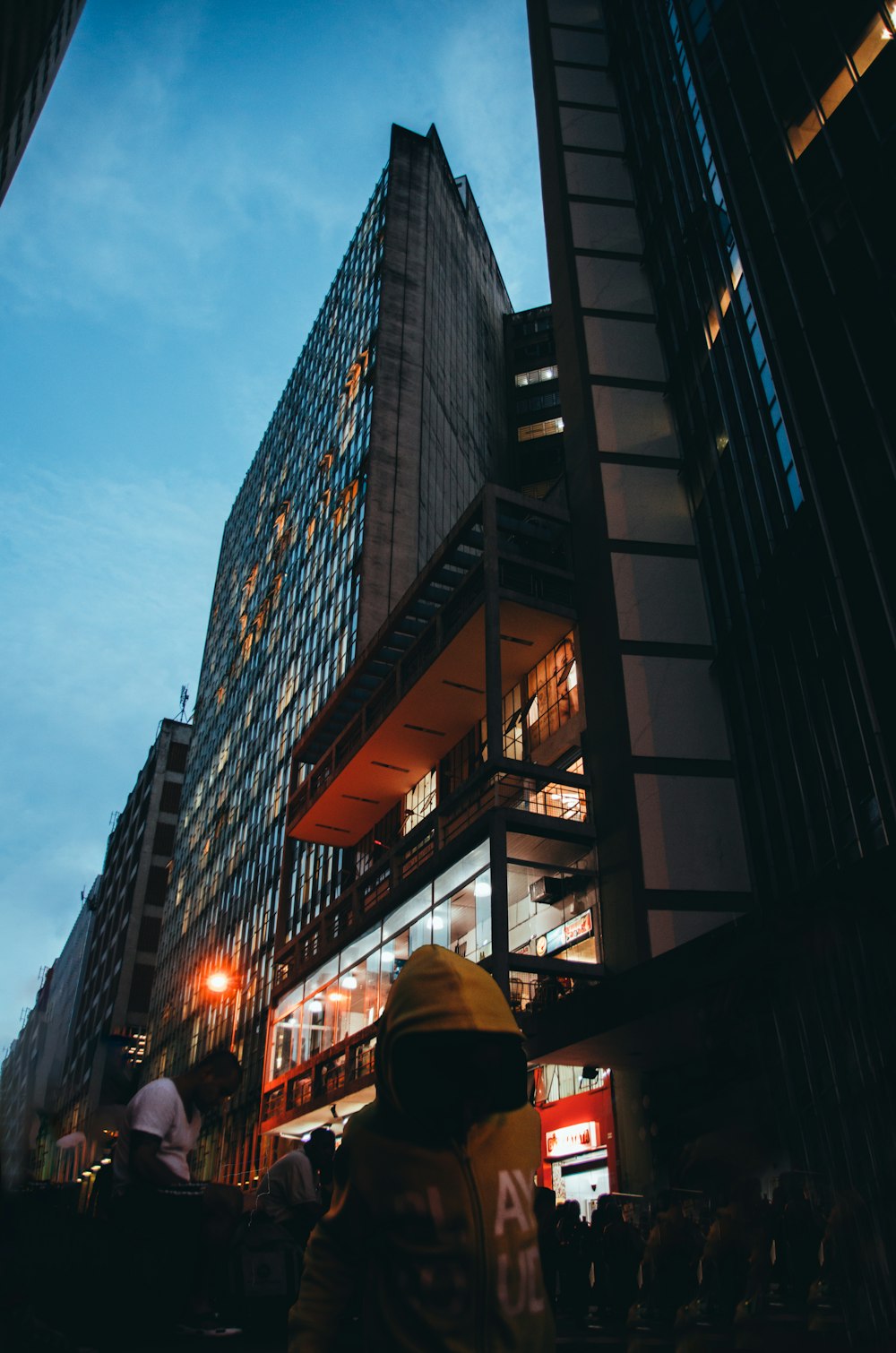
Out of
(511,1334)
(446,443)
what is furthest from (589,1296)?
(446,443)

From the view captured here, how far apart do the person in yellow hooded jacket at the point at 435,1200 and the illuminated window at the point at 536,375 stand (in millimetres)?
76283

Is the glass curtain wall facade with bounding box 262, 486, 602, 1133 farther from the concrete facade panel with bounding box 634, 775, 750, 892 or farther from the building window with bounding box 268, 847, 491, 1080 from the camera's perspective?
the concrete facade panel with bounding box 634, 775, 750, 892

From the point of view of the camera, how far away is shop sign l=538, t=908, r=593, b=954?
75.7 feet

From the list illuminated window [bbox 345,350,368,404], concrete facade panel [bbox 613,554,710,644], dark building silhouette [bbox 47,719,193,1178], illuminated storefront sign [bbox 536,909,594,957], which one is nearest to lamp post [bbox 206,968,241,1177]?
dark building silhouette [bbox 47,719,193,1178]

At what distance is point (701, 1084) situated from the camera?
1234cm

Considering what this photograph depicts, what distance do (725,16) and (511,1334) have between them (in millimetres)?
31212

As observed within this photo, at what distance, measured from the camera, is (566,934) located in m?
23.8

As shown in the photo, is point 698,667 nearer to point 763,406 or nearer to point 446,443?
point 763,406

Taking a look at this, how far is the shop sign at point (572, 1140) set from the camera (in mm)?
21016

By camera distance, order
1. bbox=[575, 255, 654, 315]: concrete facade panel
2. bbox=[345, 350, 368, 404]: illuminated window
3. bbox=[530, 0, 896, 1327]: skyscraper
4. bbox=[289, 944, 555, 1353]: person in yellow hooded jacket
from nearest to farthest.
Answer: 1. bbox=[289, 944, 555, 1353]: person in yellow hooded jacket
2. bbox=[530, 0, 896, 1327]: skyscraper
3. bbox=[575, 255, 654, 315]: concrete facade panel
4. bbox=[345, 350, 368, 404]: illuminated window

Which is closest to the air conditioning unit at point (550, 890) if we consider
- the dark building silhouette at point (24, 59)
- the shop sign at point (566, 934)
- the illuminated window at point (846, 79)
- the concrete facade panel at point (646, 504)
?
the shop sign at point (566, 934)

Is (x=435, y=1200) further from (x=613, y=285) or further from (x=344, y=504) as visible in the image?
(x=344, y=504)

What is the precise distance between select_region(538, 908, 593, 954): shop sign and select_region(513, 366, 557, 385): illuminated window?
2334 inches

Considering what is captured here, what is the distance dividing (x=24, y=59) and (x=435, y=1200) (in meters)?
33.8
